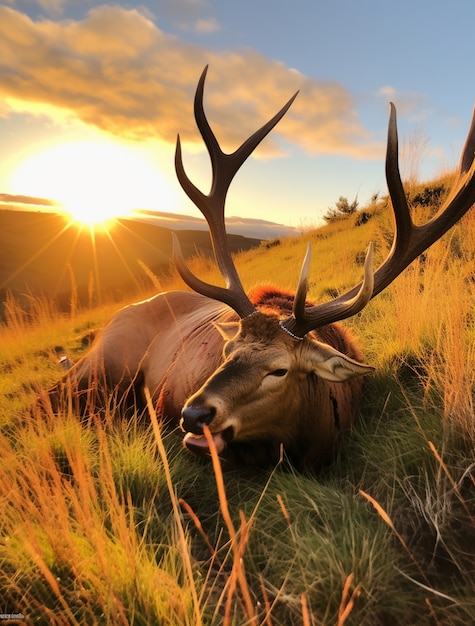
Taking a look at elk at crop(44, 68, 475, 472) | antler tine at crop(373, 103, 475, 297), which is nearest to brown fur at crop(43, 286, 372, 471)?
elk at crop(44, 68, 475, 472)

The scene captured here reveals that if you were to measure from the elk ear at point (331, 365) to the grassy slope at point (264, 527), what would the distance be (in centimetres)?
45

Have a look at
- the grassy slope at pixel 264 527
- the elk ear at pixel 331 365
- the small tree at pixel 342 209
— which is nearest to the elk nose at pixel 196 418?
the grassy slope at pixel 264 527

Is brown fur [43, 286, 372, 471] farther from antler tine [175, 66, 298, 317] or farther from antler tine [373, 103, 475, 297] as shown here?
antler tine [373, 103, 475, 297]

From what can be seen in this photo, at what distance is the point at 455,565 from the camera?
2217 mm

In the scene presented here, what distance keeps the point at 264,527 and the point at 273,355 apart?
0.98 meters

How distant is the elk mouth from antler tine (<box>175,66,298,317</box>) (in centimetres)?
114

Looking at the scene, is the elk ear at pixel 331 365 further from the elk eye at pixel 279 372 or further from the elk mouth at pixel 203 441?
the elk mouth at pixel 203 441

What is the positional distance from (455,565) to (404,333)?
2429 mm

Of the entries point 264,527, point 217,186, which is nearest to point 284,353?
point 264,527

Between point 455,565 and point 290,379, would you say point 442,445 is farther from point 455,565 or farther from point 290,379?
point 290,379

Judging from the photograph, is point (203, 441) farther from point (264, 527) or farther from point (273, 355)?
point (273, 355)

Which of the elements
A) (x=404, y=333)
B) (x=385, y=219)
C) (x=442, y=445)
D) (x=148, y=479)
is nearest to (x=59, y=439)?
(x=148, y=479)

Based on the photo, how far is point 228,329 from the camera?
139 inches

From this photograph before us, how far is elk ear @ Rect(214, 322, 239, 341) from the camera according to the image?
11.4ft
